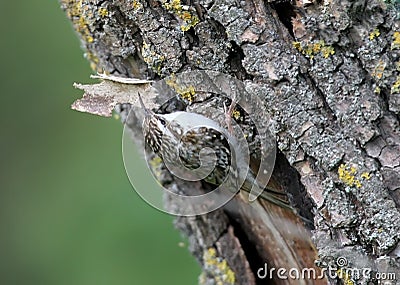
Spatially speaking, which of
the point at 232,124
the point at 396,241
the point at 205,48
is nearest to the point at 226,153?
the point at 232,124

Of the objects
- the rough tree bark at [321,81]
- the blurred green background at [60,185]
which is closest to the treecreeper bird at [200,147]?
the rough tree bark at [321,81]

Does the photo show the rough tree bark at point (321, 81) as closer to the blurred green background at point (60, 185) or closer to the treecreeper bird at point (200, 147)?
the treecreeper bird at point (200, 147)

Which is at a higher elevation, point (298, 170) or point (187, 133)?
point (187, 133)

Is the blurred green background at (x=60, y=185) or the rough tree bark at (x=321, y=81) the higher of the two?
the blurred green background at (x=60, y=185)

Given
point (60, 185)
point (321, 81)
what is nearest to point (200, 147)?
point (321, 81)

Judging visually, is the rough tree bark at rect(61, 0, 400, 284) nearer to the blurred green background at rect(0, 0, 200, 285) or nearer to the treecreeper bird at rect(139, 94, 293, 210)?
the treecreeper bird at rect(139, 94, 293, 210)

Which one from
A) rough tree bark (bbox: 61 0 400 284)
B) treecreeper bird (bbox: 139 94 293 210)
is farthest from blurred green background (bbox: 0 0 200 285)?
rough tree bark (bbox: 61 0 400 284)

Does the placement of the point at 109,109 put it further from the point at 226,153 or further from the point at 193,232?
the point at 193,232
